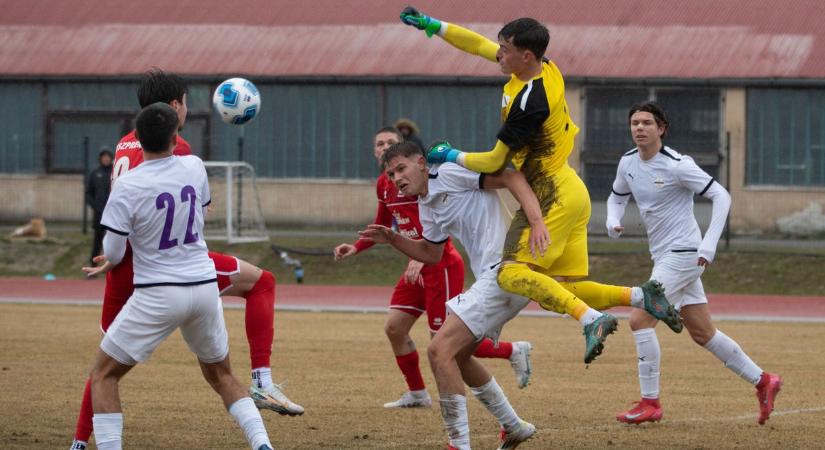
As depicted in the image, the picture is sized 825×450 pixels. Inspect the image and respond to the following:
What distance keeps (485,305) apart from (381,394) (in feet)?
10.5

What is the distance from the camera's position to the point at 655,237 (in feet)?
32.2

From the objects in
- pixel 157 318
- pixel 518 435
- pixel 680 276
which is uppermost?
pixel 680 276

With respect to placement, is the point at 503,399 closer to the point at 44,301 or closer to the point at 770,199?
the point at 44,301

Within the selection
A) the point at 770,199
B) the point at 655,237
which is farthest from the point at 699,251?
the point at 770,199

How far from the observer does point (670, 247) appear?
381 inches

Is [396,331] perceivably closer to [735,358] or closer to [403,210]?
[403,210]

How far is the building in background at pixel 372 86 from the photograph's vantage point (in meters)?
28.7

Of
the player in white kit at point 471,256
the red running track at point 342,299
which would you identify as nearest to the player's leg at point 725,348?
the player in white kit at point 471,256

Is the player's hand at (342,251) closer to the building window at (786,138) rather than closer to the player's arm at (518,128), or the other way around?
the player's arm at (518,128)

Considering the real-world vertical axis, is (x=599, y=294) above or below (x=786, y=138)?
below

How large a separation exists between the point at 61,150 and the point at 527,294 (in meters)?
26.1

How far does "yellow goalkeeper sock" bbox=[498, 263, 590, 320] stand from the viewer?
774 cm

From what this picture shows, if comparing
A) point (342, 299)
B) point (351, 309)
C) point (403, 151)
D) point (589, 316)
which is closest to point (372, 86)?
point (342, 299)

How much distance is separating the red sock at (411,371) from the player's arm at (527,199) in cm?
264
